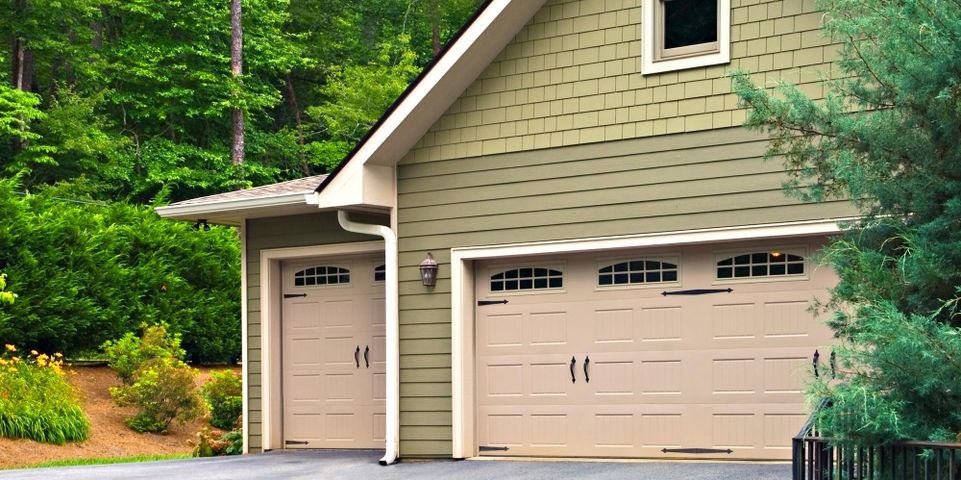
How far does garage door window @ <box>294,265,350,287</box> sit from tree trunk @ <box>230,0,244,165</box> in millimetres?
15353

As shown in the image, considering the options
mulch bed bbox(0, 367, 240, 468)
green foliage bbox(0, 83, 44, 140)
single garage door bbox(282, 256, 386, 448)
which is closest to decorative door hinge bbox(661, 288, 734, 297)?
single garage door bbox(282, 256, 386, 448)

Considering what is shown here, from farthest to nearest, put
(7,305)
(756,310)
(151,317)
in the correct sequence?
(151,317)
(7,305)
(756,310)

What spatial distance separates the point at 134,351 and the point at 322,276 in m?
6.33

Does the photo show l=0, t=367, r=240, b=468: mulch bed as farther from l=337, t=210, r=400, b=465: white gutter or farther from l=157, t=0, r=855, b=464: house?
l=337, t=210, r=400, b=465: white gutter

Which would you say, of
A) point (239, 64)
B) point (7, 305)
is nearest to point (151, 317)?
point (7, 305)

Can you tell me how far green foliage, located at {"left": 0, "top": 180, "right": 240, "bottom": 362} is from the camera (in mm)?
18219

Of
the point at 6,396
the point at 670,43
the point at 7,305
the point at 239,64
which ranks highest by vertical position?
the point at 239,64

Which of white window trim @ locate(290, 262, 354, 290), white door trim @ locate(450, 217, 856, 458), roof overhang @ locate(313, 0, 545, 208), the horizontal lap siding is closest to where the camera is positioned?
roof overhang @ locate(313, 0, 545, 208)

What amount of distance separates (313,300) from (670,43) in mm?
4910

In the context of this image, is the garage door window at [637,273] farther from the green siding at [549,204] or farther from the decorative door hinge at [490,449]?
the decorative door hinge at [490,449]

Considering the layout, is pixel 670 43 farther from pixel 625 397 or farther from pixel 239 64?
pixel 239 64

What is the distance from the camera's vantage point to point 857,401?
21.8 ft

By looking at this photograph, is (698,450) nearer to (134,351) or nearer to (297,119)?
(134,351)

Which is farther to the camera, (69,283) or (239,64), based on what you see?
(239,64)
